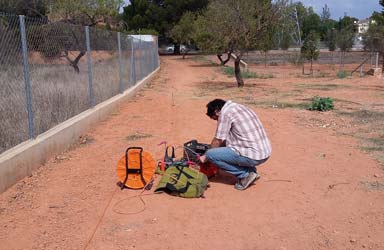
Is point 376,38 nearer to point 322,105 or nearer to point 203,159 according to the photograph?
point 322,105

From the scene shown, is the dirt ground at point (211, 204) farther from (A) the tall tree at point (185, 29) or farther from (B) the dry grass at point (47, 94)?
(A) the tall tree at point (185, 29)

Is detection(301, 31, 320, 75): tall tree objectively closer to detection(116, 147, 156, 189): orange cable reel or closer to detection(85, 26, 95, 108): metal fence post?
detection(85, 26, 95, 108): metal fence post

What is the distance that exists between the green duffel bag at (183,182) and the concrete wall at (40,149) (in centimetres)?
182

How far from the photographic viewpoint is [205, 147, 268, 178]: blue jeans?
542 centimetres

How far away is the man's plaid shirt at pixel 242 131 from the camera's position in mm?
5328

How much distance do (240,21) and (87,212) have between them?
15.2 meters

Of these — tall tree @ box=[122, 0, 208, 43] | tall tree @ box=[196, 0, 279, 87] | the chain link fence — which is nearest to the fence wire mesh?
the chain link fence

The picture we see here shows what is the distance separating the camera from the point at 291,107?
12758 millimetres

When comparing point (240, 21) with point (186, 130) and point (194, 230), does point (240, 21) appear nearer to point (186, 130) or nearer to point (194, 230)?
point (186, 130)

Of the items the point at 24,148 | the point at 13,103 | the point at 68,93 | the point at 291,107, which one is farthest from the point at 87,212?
the point at 291,107

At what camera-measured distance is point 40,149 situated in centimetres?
645

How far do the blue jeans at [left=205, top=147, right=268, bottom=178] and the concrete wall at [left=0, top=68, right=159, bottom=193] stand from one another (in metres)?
2.38

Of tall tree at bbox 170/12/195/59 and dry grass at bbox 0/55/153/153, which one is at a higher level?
tall tree at bbox 170/12/195/59

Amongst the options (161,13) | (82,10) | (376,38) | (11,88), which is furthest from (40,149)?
(161,13)
